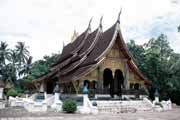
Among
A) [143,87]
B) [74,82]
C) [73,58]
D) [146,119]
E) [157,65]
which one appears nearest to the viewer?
[146,119]

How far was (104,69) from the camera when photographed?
22156mm

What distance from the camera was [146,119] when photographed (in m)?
13.3

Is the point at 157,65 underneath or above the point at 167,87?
above

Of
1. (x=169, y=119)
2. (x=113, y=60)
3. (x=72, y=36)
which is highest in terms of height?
(x=72, y=36)

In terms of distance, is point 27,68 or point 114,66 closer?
point 114,66

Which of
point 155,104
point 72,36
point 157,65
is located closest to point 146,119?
point 155,104

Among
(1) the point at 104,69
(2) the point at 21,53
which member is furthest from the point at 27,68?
(1) the point at 104,69

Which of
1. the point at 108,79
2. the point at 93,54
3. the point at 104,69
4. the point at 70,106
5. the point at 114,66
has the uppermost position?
the point at 93,54

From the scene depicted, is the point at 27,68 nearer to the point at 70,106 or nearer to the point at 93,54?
the point at 93,54

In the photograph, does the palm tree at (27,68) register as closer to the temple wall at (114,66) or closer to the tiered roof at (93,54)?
the tiered roof at (93,54)

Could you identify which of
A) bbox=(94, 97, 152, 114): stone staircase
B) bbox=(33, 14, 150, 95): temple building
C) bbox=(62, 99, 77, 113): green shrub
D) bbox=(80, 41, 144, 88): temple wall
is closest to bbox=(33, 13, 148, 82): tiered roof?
bbox=(33, 14, 150, 95): temple building

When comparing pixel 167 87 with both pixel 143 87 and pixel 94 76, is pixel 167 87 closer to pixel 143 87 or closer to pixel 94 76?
pixel 143 87

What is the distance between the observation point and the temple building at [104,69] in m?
21.0

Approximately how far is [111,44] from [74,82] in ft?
13.7
